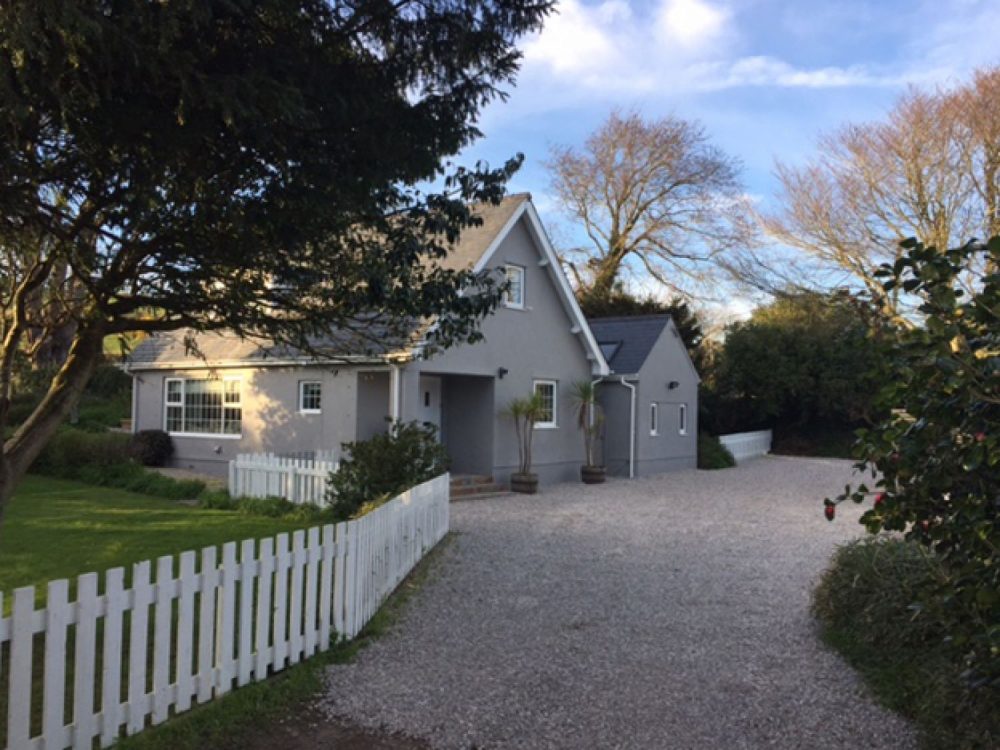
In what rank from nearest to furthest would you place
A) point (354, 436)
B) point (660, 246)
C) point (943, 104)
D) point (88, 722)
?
point (88, 722), point (354, 436), point (943, 104), point (660, 246)

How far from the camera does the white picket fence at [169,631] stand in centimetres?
390

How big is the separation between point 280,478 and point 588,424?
9380mm

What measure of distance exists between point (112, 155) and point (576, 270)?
3714cm

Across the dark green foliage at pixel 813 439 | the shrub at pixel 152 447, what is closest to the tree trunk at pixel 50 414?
the shrub at pixel 152 447

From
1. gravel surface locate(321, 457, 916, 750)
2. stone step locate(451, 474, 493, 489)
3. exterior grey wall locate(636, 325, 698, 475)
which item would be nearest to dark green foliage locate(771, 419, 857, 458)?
Result: exterior grey wall locate(636, 325, 698, 475)

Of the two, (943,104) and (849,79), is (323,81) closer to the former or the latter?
(849,79)

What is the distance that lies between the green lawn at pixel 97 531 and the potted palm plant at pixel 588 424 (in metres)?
10.0

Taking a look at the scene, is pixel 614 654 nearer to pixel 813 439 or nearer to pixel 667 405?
pixel 667 405

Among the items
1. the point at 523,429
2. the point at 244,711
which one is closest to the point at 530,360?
the point at 523,429

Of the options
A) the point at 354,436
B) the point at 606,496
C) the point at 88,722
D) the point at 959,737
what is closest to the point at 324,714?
the point at 88,722

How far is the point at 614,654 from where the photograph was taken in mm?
6203

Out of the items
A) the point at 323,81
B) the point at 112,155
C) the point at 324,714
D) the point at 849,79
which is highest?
the point at 849,79

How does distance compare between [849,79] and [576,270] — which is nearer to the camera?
[849,79]

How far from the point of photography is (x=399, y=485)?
448 inches
